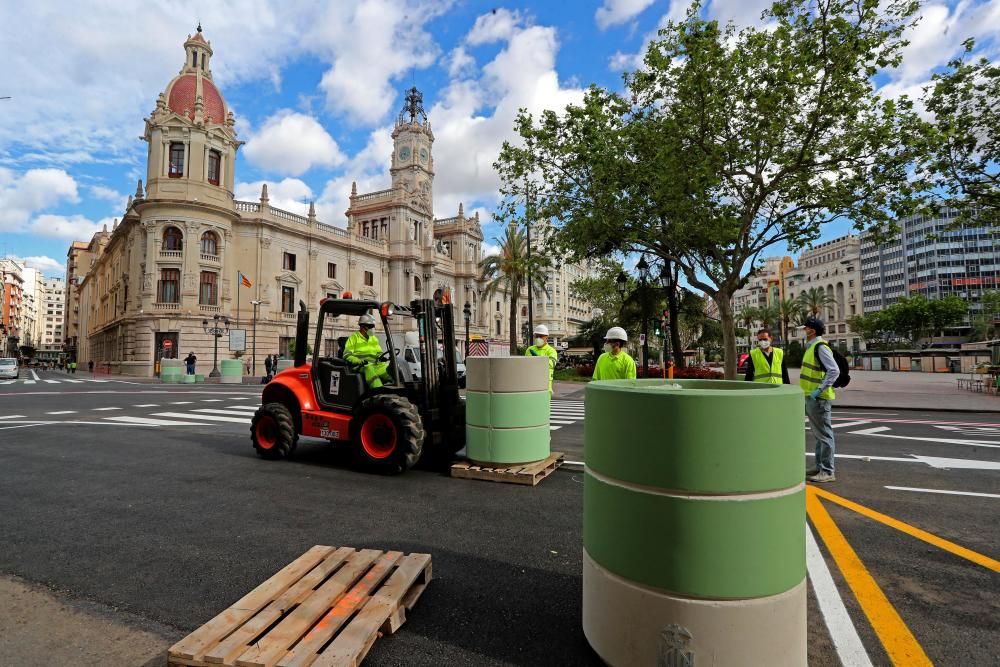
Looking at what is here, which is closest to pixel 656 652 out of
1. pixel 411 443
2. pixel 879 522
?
pixel 879 522

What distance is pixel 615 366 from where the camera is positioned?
6.98 metres

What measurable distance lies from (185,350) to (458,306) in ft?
134

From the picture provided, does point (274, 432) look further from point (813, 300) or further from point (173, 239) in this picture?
point (813, 300)

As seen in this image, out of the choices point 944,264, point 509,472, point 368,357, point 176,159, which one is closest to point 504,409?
point 509,472

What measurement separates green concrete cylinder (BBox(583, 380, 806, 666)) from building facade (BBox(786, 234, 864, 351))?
423ft

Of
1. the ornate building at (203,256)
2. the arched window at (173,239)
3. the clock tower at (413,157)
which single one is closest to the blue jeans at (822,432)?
the ornate building at (203,256)

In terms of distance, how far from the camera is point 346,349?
7.18 m

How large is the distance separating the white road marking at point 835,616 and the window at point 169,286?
46964mm

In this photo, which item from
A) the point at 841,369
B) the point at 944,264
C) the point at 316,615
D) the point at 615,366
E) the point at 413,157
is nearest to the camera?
the point at 316,615

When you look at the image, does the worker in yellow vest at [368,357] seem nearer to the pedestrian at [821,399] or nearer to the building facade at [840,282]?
the pedestrian at [821,399]

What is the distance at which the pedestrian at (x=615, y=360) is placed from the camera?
6898 millimetres

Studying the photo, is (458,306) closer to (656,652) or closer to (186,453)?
(186,453)

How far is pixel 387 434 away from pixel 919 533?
18.3ft

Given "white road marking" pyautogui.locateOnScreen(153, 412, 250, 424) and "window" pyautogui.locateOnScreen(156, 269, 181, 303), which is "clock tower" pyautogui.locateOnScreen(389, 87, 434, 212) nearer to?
"window" pyautogui.locateOnScreen(156, 269, 181, 303)
